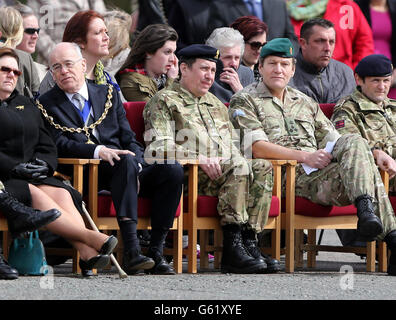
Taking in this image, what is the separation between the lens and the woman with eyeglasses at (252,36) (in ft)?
31.7

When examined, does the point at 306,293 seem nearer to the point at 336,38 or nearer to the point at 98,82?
the point at 98,82

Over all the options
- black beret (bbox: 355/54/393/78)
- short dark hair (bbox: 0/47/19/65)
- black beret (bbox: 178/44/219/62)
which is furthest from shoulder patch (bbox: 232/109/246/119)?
short dark hair (bbox: 0/47/19/65)

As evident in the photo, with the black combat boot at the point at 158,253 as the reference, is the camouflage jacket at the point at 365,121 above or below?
above

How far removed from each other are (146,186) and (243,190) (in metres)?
0.66

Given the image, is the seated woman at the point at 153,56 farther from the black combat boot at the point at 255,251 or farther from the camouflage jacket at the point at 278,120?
the black combat boot at the point at 255,251

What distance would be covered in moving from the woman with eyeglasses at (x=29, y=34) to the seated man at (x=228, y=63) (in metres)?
1.33

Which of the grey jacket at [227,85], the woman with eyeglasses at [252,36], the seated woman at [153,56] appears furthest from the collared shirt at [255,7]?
the seated woman at [153,56]

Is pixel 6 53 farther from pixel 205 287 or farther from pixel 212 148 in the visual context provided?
pixel 205 287

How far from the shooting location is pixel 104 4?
1005 centimetres

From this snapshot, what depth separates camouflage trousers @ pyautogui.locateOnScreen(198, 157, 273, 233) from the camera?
777 cm

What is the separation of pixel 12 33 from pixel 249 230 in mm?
2253

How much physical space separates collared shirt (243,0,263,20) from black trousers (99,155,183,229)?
2899 millimetres

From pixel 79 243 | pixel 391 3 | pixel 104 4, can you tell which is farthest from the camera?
pixel 391 3

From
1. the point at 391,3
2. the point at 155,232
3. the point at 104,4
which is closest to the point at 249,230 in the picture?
the point at 155,232
